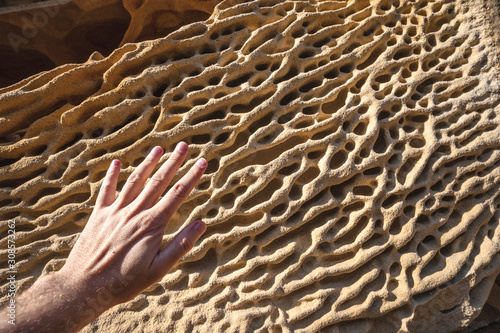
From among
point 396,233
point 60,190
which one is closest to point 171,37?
point 60,190

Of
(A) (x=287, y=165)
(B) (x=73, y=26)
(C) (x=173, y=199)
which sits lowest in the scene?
(A) (x=287, y=165)

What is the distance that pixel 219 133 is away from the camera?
1794 mm

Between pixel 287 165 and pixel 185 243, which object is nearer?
pixel 185 243

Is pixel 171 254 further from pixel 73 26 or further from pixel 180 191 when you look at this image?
pixel 73 26

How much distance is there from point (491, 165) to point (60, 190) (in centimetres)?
218

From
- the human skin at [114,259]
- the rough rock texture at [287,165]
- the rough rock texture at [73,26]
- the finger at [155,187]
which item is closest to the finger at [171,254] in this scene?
the human skin at [114,259]

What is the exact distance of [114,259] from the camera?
37.0 inches

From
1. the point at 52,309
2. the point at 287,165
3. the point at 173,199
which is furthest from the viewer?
the point at 287,165

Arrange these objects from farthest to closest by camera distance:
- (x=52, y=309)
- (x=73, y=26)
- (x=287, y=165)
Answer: (x=73, y=26) → (x=287, y=165) → (x=52, y=309)

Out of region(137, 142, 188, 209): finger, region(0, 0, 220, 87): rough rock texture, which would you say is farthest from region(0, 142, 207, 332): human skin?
region(0, 0, 220, 87): rough rock texture

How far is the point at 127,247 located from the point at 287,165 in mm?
982

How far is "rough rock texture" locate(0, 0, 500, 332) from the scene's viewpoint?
1.67 metres

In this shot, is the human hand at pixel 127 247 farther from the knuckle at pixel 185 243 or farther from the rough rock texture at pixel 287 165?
the rough rock texture at pixel 287 165

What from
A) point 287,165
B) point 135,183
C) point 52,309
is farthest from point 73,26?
point 52,309
